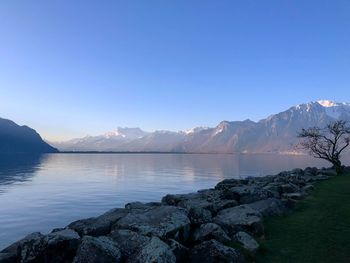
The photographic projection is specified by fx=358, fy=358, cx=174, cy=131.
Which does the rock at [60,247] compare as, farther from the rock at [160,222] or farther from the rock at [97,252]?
the rock at [160,222]

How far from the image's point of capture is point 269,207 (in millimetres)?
25844

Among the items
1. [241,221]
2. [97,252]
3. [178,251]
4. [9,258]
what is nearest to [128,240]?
[97,252]

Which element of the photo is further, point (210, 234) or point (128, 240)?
point (210, 234)

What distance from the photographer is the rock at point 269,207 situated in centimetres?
2533

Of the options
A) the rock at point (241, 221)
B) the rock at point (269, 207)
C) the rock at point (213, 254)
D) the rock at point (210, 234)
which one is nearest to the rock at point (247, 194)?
the rock at point (269, 207)

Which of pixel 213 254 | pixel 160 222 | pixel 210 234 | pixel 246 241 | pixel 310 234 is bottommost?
pixel 310 234

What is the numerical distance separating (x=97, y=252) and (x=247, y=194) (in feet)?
59.0

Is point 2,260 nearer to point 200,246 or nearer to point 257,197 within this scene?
point 200,246

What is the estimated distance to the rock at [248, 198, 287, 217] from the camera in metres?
25.3

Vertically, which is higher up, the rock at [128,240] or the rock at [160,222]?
the rock at [160,222]

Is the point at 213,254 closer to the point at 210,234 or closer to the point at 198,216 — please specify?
the point at 210,234

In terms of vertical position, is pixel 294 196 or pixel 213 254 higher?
pixel 294 196

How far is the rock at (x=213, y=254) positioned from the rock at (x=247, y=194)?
45.9 feet

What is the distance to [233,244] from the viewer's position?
1741cm
